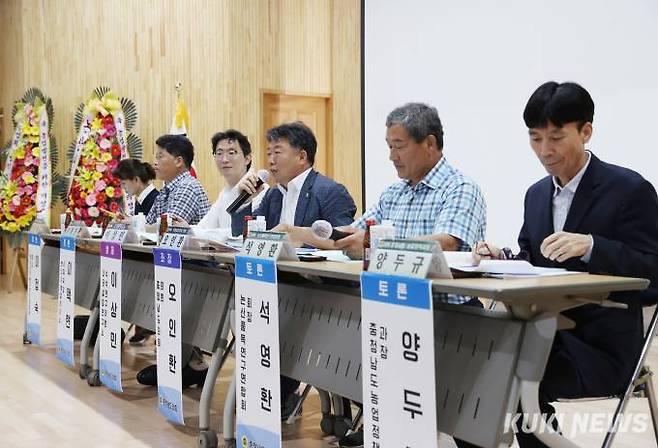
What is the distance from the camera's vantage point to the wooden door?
24.1 ft

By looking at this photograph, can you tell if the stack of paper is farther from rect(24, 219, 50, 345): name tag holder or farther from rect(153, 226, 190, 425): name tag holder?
rect(24, 219, 50, 345): name tag holder

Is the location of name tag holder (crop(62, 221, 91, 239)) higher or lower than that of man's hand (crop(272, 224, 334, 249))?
lower

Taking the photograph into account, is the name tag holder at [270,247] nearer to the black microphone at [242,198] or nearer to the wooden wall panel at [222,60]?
the black microphone at [242,198]

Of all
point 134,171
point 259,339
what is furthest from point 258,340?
point 134,171

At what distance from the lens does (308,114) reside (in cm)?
748

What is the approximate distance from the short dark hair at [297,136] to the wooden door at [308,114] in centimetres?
397

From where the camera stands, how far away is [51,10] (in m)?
8.60

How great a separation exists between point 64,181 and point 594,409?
6.36 m

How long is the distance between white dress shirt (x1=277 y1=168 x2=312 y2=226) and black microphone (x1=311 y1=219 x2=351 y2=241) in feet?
1.57

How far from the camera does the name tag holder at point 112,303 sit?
351 centimetres

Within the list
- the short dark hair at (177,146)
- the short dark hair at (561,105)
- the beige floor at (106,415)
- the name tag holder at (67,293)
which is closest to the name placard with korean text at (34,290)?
the beige floor at (106,415)

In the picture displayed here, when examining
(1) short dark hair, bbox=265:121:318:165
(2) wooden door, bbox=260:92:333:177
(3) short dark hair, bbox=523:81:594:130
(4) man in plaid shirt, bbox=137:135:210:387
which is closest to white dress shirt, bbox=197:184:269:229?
(4) man in plaid shirt, bbox=137:135:210:387

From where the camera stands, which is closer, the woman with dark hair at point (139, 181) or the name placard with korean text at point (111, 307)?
the name placard with korean text at point (111, 307)

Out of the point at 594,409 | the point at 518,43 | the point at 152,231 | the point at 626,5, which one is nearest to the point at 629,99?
the point at 626,5
